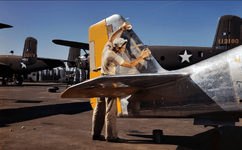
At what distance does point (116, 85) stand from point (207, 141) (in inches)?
95.7

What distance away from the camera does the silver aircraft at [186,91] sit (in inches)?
128

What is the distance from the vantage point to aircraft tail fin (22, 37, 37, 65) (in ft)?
98.6

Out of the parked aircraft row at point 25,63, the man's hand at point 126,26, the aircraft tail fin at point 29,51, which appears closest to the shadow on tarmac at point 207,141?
the man's hand at point 126,26

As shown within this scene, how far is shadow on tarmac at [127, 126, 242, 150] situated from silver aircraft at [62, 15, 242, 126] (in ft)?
1.51

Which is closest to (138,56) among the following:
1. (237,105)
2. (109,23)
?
(109,23)

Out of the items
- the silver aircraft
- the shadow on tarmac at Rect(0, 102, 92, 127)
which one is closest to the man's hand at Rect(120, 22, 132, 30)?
the silver aircraft

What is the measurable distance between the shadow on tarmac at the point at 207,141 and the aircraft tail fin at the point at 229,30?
7.19m

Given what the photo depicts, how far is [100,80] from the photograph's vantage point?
2.81 meters

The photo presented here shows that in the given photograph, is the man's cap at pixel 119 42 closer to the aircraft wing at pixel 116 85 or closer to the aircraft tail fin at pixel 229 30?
the aircraft wing at pixel 116 85

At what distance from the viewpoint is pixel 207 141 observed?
425 centimetres

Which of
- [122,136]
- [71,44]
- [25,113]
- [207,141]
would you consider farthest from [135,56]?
[71,44]

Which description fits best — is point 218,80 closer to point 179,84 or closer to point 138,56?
point 179,84

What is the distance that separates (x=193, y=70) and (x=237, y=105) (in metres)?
0.89

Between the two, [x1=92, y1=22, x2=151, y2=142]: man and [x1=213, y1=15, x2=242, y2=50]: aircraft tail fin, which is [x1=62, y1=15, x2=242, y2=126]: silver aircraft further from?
[x1=213, y1=15, x2=242, y2=50]: aircraft tail fin
